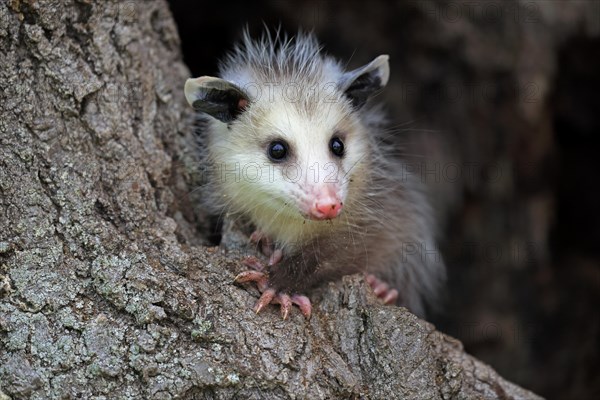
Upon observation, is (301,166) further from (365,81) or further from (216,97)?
(365,81)

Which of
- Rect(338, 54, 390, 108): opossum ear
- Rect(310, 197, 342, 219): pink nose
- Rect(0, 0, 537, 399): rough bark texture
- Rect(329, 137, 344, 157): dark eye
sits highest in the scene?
Rect(338, 54, 390, 108): opossum ear

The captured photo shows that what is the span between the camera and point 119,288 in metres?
1.96

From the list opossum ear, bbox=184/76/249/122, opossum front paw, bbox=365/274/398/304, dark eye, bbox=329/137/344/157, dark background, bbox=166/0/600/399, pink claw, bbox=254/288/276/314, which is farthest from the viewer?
dark background, bbox=166/0/600/399

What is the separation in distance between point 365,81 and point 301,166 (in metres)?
0.55

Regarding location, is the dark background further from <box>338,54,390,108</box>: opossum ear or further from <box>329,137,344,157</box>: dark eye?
<box>329,137,344,157</box>: dark eye

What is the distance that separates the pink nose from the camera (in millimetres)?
2135

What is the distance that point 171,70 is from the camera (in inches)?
108

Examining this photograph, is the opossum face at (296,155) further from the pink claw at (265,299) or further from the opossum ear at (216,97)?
the pink claw at (265,299)

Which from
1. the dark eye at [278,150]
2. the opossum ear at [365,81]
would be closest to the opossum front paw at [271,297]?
the dark eye at [278,150]

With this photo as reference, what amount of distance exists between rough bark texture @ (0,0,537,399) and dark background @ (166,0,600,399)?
48.9 inches

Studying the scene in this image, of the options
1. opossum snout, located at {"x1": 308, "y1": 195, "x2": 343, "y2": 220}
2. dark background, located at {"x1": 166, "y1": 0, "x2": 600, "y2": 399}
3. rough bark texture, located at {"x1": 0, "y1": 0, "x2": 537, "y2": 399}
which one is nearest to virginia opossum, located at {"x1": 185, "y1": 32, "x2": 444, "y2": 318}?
opossum snout, located at {"x1": 308, "y1": 195, "x2": 343, "y2": 220}

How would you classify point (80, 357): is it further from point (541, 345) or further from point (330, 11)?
point (541, 345)

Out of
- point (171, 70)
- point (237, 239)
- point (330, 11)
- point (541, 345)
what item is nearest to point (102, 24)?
point (171, 70)

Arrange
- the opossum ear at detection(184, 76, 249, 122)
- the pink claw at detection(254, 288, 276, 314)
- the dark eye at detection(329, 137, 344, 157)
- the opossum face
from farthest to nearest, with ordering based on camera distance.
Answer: the dark eye at detection(329, 137, 344, 157)
the opossum ear at detection(184, 76, 249, 122)
the opossum face
the pink claw at detection(254, 288, 276, 314)
